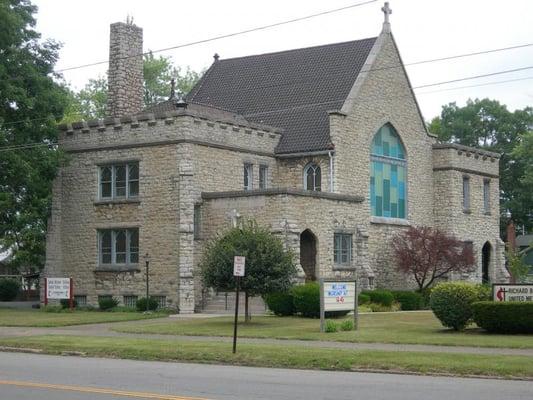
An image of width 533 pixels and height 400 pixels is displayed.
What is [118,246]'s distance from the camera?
41250 millimetres

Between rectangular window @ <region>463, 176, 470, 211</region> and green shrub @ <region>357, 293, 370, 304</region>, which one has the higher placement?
rectangular window @ <region>463, 176, 470, 211</region>

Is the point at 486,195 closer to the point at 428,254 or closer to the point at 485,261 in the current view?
the point at 485,261

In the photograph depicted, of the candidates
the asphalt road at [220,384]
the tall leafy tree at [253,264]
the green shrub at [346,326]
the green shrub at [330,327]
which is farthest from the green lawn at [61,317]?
the asphalt road at [220,384]

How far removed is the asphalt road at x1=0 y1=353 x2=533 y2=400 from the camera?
583 inches

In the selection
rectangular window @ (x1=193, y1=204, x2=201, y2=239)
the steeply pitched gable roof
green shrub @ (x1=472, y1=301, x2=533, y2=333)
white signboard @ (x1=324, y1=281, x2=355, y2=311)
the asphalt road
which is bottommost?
the asphalt road

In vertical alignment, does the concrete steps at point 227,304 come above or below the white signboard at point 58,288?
below

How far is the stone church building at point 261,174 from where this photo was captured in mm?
39125

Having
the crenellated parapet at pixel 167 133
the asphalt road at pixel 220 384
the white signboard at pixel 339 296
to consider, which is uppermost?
the crenellated parapet at pixel 167 133

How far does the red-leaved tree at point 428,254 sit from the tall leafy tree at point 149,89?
37.6 m

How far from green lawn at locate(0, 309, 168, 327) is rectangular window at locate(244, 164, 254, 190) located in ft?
25.7

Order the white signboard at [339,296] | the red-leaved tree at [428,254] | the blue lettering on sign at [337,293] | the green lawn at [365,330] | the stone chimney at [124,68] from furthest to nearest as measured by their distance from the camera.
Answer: the stone chimney at [124,68] → the red-leaved tree at [428,254] → the blue lettering on sign at [337,293] → the white signboard at [339,296] → the green lawn at [365,330]

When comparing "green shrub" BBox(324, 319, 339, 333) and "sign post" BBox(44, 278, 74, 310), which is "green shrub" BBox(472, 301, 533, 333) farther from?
"sign post" BBox(44, 278, 74, 310)

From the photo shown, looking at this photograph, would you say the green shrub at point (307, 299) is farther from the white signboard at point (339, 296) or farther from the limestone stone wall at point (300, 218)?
the white signboard at point (339, 296)

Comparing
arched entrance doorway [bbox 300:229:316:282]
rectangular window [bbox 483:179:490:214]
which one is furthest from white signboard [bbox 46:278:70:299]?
rectangular window [bbox 483:179:490:214]
